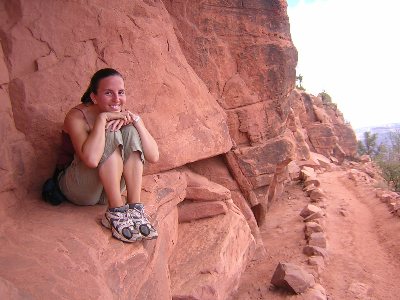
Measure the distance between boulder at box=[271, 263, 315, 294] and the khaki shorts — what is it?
91.2 inches

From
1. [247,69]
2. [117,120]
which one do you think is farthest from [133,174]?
[247,69]

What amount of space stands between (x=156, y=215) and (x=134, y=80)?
154 centimetres

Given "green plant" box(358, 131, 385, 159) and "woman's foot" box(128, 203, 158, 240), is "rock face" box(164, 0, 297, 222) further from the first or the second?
"green plant" box(358, 131, 385, 159)

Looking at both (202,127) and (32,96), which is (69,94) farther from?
(202,127)

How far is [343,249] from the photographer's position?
18.5ft

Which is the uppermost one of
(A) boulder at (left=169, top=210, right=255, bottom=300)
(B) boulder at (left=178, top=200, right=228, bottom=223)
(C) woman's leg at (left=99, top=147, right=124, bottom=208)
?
(C) woman's leg at (left=99, top=147, right=124, bottom=208)

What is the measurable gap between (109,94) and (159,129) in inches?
45.1

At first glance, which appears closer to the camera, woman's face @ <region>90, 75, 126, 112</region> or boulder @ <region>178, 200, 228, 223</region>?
woman's face @ <region>90, 75, 126, 112</region>

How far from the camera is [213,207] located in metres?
4.14

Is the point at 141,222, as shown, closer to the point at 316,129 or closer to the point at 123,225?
the point at 123,225

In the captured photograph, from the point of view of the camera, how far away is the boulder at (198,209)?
4.04m

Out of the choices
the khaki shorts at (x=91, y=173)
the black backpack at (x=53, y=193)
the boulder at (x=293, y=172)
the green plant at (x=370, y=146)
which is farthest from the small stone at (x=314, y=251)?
the green plant at (x=370, y=146)

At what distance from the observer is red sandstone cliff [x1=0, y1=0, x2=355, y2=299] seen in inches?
90.7

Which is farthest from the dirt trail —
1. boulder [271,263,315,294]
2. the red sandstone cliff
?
the red sandstone cliff
